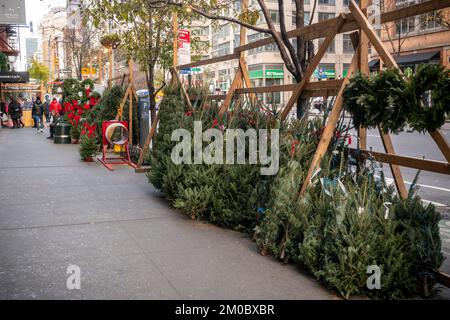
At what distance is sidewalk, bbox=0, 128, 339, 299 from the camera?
13.2 ft

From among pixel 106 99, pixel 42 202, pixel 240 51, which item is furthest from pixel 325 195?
pixel 106 99

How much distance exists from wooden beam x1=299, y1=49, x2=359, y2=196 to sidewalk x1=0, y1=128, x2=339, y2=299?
0.93 m

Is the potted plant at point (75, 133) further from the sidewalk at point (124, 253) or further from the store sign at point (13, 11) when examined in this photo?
the sidewalk at point (124, 253)

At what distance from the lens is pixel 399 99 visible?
4055 mm

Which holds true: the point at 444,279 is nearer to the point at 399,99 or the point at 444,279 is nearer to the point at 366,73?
the point at 399,99

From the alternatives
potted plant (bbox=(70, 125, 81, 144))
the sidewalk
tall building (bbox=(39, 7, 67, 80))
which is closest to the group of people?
tall building (bbox=(39, 7, 67, 80))

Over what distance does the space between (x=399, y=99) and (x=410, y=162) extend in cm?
55

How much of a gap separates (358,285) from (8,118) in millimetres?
32924

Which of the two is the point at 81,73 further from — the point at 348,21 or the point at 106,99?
the point at 348,21

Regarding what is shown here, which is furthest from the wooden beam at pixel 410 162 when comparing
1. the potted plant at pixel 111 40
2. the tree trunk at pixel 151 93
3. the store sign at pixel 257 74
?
the store sign at pixel 257 74

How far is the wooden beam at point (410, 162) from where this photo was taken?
3.87 m

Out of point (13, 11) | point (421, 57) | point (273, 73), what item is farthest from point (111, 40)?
point (273, 73)

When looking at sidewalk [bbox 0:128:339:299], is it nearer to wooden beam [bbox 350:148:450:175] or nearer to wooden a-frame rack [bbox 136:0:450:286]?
wooden a-frame rack [bbox 136:0:450:286]

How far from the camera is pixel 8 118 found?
3284cm
